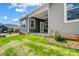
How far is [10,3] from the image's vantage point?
596 centimetres

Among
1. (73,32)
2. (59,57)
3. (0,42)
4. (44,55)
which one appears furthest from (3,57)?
(73,32)

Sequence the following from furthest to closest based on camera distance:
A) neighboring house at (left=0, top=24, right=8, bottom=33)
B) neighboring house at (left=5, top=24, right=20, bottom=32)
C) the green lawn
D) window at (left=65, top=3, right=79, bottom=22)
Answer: neighboring house at (left=5, top=24, right=20, bottom=32) < neighboring house at (left=0, top=24, right=8, bottom=33) < window at (left=65, top=3, right=79, bottom=22) < the green lawn

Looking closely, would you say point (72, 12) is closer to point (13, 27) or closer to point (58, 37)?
point (58, 37)

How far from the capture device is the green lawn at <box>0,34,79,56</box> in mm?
5758

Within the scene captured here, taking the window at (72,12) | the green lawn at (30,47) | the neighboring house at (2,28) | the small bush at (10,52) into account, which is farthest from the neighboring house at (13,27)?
the window at (72,12)

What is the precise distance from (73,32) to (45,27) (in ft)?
2.93

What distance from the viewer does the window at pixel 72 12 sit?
601 cm

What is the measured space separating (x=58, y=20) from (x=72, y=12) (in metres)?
0.52

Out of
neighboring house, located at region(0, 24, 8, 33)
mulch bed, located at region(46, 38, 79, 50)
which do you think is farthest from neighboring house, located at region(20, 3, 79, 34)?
neighboring house, located at region(0, 24, 8, 33)

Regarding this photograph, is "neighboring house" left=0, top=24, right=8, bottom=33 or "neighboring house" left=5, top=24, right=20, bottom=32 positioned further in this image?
"neighboring house" left=5, top=24, right=20, bottom=32

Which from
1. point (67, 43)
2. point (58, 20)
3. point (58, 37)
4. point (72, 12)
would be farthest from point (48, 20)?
point (67, 43)

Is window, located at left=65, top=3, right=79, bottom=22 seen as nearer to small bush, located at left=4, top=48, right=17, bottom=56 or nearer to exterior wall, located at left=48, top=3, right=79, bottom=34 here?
exterior wall, located at left=48, top=3, right=79, bottom=34

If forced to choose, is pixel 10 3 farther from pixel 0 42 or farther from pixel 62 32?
pixel 62 32

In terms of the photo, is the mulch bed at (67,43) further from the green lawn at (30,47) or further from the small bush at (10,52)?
the small bush at (10,52)
